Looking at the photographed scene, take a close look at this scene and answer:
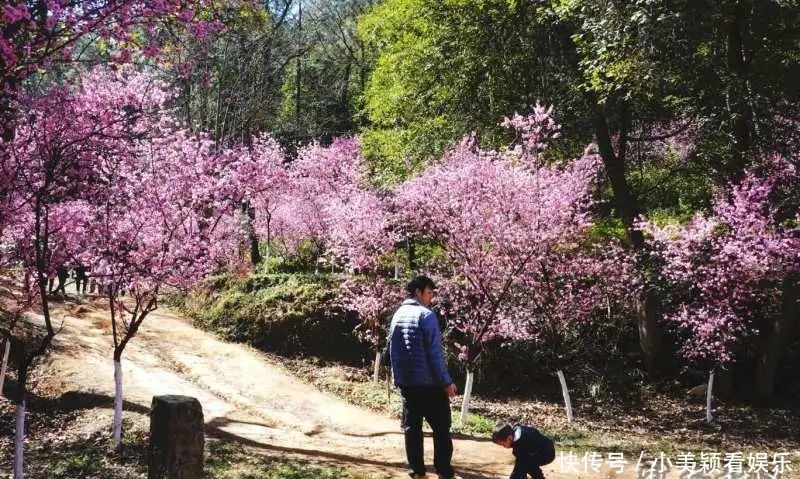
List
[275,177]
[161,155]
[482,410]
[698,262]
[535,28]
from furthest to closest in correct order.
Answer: [275,177], [535,28], [482,410], [698,262], [161,155]

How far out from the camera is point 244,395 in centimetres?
1214

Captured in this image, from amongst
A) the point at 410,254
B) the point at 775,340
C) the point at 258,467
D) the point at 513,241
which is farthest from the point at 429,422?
the point at 410,254

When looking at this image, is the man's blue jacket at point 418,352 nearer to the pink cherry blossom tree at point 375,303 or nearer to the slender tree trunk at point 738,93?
the pink cherry blossom tree at point 375,303

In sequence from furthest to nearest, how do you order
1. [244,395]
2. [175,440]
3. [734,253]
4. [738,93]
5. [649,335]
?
[649,335], [244,395], [738,93], [734,253], [175,440]

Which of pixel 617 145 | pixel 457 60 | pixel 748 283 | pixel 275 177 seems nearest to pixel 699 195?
pixel 617 145

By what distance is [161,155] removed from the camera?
30.7ft

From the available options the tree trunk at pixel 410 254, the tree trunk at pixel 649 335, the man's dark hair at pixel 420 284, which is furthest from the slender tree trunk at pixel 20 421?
the tree trunk at pixel 410 254

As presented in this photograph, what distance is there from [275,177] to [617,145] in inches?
485

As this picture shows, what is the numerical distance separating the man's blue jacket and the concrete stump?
1942 millimetres

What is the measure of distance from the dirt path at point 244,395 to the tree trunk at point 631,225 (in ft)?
22.7

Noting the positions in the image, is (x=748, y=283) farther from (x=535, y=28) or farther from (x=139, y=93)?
(x=139, y=93)

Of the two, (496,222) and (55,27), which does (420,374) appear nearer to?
(55,27)

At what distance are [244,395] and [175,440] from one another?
28.3 ft

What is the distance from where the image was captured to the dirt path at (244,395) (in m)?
8.35
